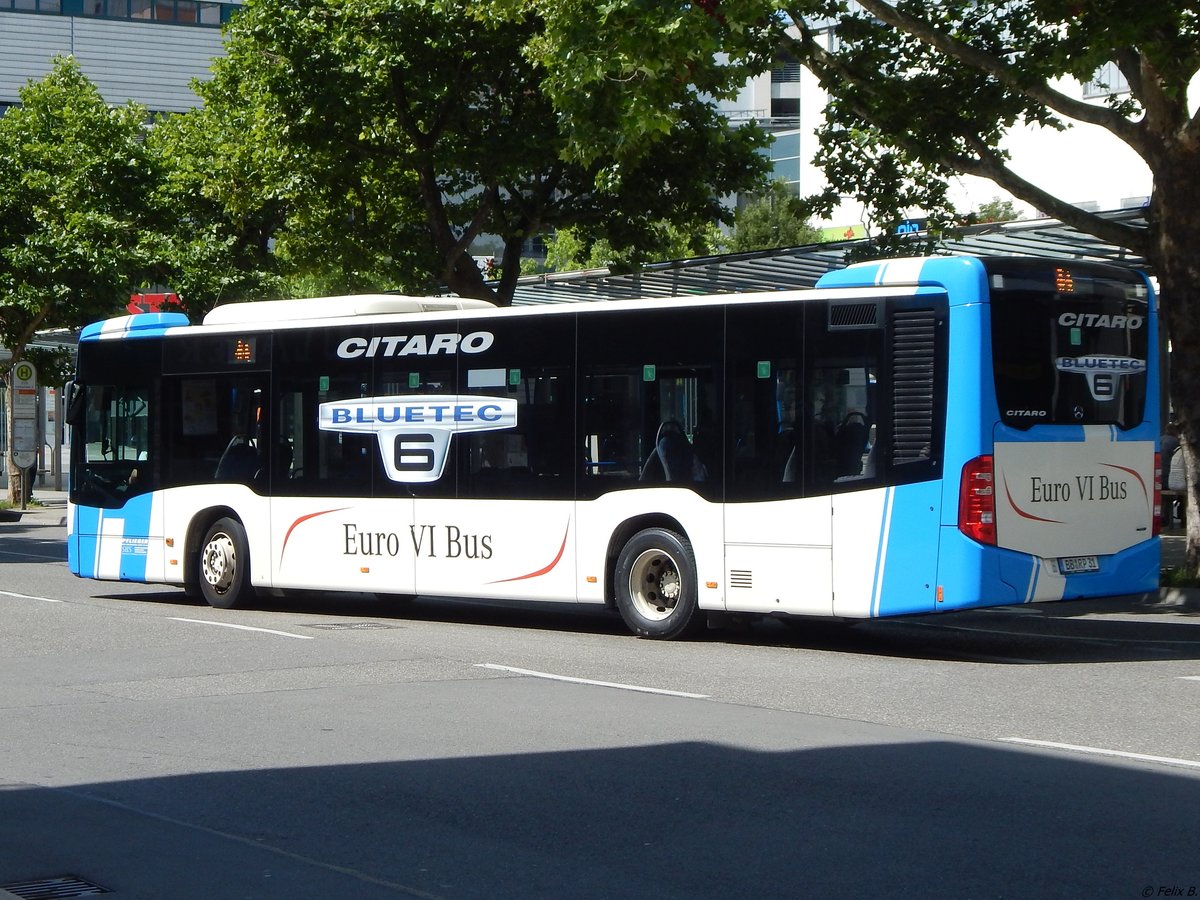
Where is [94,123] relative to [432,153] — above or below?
above

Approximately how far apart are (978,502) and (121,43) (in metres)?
56.7

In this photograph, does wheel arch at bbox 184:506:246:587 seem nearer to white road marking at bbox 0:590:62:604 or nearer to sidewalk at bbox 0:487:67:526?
white road marking at bbox 0:590:62:604

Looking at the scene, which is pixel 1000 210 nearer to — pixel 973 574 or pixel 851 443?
pixel 851 443

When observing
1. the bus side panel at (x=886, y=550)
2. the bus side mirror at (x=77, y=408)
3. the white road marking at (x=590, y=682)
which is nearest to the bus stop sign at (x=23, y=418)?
the bus side mirror at (x=77, y=408)

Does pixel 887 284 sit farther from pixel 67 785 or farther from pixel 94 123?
pixel 94 123

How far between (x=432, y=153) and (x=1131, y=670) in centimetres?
1364

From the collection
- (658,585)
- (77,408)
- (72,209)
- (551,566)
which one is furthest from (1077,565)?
(72,209)

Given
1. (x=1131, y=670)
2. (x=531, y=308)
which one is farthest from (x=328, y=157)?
(x=1131, y=670)

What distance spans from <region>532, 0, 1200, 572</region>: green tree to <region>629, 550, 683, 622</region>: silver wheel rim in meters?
4.23

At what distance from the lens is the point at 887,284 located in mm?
12453

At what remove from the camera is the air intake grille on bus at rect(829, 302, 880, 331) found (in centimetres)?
1247

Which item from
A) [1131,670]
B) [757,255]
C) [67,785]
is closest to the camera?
[67,785]

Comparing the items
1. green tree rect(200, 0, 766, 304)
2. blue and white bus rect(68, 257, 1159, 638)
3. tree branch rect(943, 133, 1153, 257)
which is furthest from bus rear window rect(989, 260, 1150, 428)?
green tree rect(200, 0, 766, 304)

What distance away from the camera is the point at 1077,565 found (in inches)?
497
